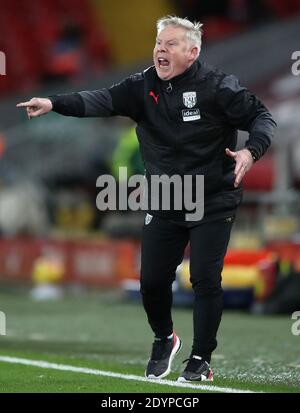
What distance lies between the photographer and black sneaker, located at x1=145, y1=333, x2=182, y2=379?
291 inches

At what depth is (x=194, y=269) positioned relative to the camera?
7.13 meters

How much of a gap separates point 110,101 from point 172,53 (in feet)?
1.59

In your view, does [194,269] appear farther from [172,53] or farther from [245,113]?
[172,53]

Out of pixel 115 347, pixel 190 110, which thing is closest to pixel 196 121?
pixel 190 110

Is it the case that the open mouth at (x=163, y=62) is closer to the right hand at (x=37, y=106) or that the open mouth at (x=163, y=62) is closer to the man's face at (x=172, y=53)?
the man's face at (x=172, y=53)

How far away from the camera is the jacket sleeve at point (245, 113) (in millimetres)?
7062

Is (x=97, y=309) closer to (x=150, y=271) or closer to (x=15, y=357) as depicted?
(x=15, y=357)

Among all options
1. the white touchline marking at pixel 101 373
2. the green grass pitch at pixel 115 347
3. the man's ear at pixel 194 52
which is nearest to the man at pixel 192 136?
the man's ear at pixel 194 52

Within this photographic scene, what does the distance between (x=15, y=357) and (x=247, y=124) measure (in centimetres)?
263

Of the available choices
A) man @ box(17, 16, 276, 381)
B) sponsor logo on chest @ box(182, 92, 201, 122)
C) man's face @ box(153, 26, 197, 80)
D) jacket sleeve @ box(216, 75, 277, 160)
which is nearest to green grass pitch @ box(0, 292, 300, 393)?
man @ box(17, 16, 276, 381)

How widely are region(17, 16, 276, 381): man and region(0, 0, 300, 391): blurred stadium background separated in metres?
0.72

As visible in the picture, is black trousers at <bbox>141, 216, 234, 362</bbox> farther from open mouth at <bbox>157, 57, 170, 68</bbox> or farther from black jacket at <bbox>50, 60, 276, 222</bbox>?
open mouth at <bbox>157, 57, 170, 68</bbox>

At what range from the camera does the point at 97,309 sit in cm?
1427
